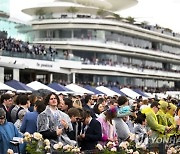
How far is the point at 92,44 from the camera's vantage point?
2648 inches

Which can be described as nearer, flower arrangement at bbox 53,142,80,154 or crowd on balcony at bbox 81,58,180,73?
flower arrangement at bbox 53,142,80,154

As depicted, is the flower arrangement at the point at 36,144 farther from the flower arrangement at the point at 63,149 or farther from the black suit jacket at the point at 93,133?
the black suit jacket at the point at 93,133

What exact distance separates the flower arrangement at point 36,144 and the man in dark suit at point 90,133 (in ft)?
6.28

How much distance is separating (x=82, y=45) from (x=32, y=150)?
59099mm

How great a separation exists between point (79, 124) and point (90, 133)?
19.2 inches

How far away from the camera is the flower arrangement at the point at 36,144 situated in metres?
7.57

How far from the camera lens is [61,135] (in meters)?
8.86

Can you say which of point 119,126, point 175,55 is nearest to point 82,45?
point 175,55

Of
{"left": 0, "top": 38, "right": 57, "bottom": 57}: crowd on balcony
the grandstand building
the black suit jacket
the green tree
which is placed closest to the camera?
the black suit jacket

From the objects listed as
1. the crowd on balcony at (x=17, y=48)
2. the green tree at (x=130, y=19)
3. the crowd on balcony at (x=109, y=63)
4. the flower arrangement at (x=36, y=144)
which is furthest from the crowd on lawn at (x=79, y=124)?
the green tree at (x=130, y=19)

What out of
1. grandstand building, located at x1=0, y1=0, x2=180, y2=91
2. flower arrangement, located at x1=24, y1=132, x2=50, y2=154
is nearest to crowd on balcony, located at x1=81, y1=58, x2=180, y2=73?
grandstand building, located at x1=0, y1=0, x2=180, y2=91

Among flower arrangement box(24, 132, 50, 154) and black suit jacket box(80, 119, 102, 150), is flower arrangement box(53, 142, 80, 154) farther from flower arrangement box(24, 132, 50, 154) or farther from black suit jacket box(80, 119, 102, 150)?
black suit jacket box(80, 119, 102, 150)

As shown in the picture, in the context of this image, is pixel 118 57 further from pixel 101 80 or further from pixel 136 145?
pixel 136 145

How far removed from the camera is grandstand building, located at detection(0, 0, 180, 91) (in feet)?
202
